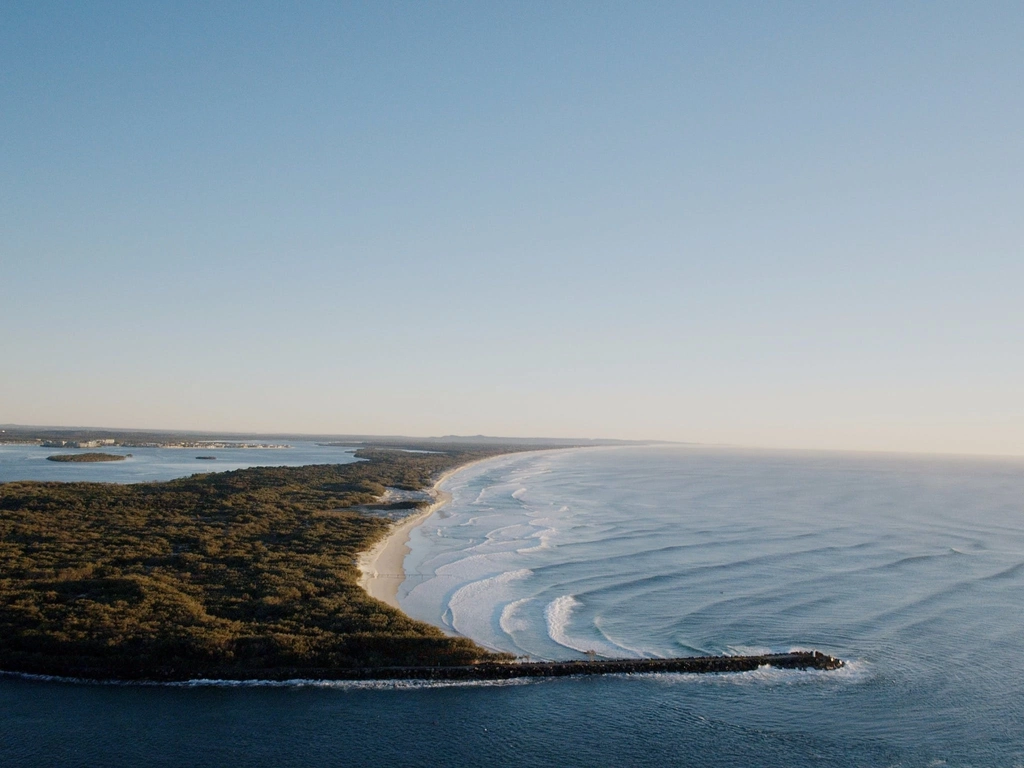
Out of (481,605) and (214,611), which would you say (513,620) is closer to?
(481,605)

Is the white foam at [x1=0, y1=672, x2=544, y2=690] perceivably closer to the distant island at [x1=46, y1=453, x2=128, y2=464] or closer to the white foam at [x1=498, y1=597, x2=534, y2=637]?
the white foam at [x1=498, y1=597, x2=534, y2=637]

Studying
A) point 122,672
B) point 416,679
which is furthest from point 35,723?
point 416,679

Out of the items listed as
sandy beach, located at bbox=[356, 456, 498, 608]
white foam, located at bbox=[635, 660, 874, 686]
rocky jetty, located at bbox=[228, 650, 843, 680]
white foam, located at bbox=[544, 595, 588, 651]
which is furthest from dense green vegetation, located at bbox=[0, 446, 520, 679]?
white foam, located at bbox=[635, 660, 874, 686]

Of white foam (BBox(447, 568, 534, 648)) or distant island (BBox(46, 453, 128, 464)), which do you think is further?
distant island (BBox(46, 453, 128, 464))

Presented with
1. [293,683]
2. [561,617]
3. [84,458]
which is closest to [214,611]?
[293,683]

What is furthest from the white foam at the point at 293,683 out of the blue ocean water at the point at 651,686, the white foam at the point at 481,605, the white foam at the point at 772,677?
the white foam at the point at 772,677
